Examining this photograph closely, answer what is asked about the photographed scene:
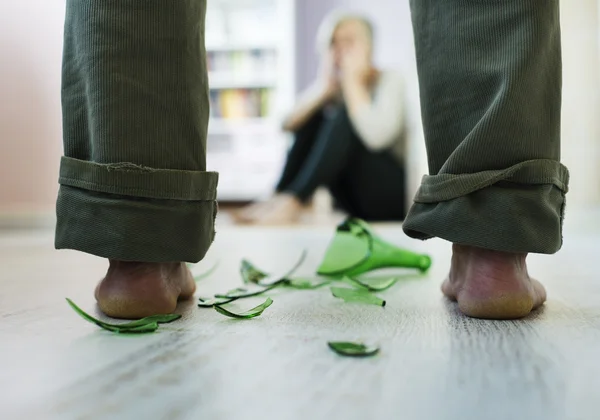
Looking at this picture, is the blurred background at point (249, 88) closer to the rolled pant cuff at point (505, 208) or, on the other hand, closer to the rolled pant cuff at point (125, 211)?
the rolled pant cuff at point (125, 211)

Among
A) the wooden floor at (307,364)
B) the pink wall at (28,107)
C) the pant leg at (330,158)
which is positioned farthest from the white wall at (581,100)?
the wooden floor at (307,364)

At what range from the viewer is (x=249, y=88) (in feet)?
15.9

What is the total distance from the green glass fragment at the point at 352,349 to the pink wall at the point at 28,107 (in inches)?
116

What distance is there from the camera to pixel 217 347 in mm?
593

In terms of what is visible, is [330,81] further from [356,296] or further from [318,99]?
[356,296]

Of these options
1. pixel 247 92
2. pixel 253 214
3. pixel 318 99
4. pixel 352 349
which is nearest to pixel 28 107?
pixel 253 214

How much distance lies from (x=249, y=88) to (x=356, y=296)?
417cm

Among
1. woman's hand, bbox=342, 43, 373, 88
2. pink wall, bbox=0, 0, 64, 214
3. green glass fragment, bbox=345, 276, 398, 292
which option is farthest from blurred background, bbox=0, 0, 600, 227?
green glass fragment, bbox=345, 276, 398, 292

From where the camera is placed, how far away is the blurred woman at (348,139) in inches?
129

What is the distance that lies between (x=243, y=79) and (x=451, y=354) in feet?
14.7

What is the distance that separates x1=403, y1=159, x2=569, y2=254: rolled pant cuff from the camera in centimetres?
68

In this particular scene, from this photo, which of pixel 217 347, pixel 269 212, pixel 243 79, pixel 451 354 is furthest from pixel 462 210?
pixel 243 79

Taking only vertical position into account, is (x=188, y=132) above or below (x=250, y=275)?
above

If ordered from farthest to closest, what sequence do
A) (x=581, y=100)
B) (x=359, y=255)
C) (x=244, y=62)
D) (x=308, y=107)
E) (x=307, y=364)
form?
(x=244, y=62) < (x=308, y=107) < (x=581, y=100) < (x=359, y=255) < (x=307, y=364)
